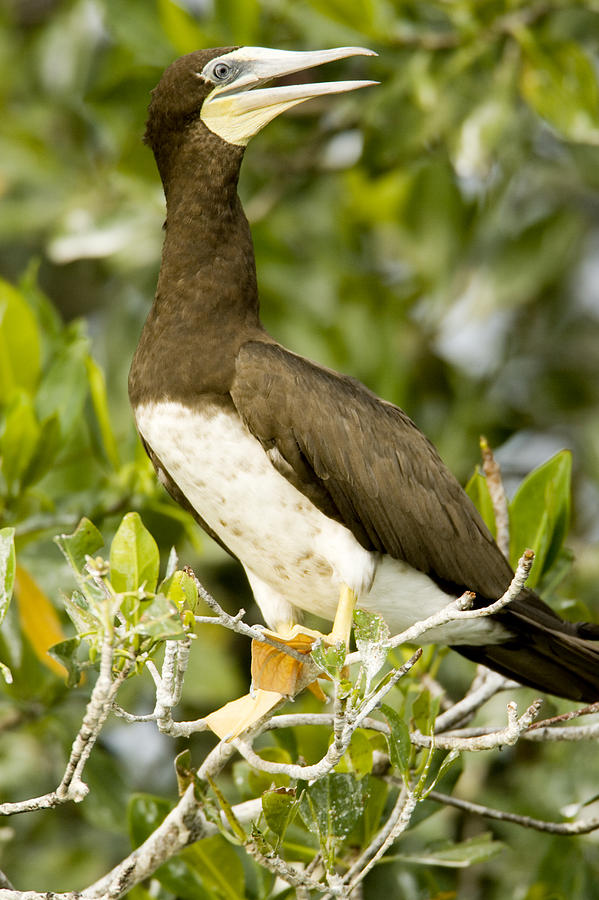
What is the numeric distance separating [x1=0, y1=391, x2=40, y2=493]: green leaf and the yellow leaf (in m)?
0.33

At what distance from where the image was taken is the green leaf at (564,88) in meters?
4.64

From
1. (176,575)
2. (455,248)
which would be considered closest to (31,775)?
(176,575)

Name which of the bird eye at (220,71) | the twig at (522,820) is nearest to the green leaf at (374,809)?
the twig at (522,820)

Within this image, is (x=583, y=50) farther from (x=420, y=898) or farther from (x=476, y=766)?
(x=420, y=898)

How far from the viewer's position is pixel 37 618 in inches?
147

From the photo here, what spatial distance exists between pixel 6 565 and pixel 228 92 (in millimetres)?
1703

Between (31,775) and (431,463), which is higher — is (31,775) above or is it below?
below

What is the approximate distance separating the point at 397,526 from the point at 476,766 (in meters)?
1.90

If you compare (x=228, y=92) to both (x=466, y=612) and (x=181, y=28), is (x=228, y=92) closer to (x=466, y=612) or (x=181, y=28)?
(x=181, y=28)

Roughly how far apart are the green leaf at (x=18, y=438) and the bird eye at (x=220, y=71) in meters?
1.19

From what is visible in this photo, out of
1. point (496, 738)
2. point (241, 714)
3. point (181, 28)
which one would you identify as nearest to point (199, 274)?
point (241, 714)

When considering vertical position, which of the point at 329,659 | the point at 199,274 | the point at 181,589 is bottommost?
the point at 329,659

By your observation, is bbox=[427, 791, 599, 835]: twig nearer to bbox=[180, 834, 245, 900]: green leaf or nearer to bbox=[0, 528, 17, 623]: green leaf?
bbox=[180, 834, 245, 900]: green leaf

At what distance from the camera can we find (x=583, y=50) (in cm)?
489
